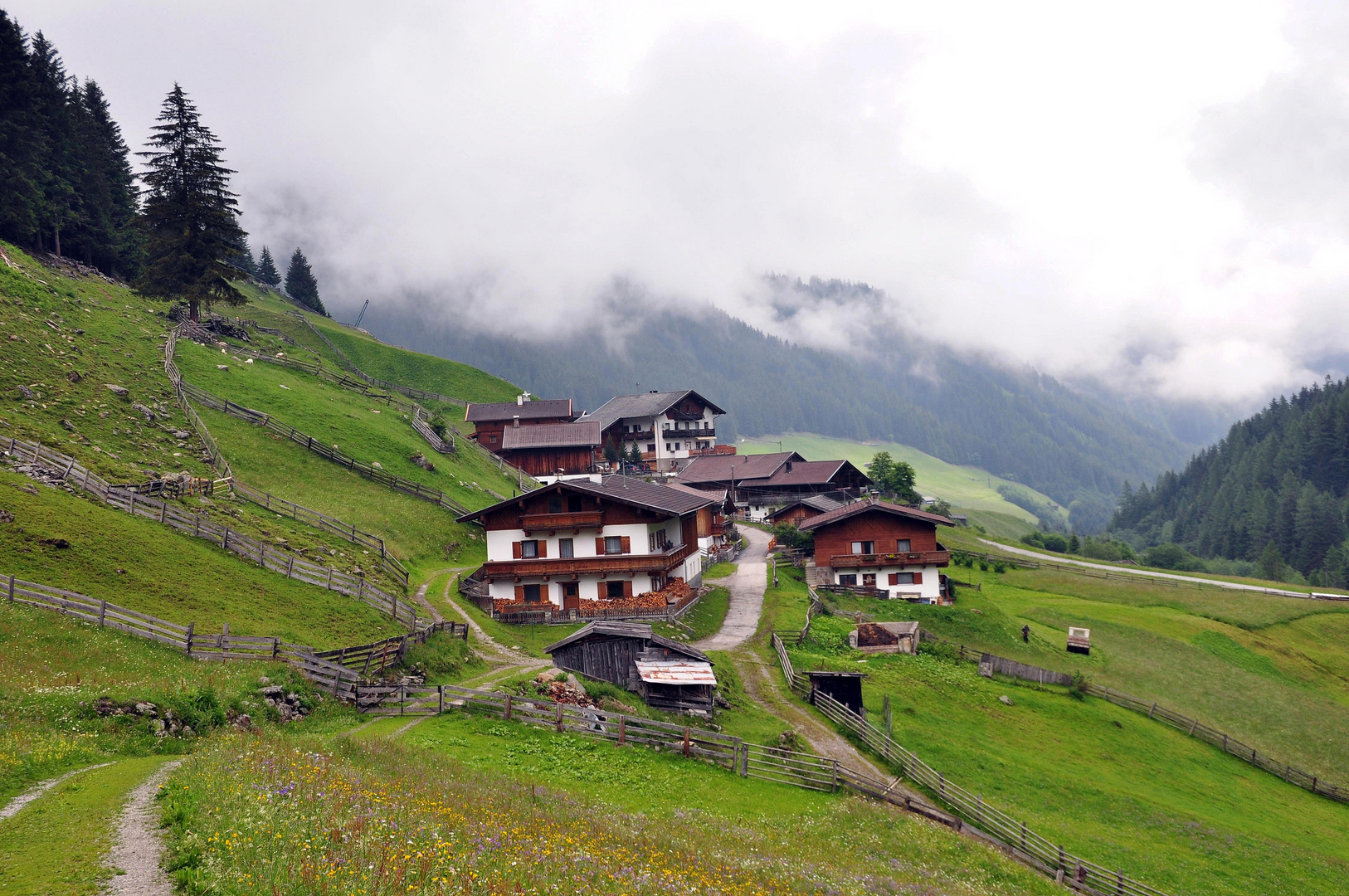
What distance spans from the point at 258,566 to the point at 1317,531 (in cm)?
17743

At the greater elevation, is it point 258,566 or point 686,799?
point 258,566

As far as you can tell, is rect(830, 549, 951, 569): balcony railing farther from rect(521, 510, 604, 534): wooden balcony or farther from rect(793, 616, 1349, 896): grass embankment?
rect(521, 510, 604, 534): wooden balcony

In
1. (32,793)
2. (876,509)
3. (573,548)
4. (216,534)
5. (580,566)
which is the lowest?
(32,793)

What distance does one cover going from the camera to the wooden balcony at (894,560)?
6369cm

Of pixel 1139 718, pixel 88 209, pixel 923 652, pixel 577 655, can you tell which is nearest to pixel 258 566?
pixel 577 655

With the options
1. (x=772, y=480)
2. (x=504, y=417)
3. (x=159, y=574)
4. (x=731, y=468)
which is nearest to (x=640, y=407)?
(x=731, y=468)

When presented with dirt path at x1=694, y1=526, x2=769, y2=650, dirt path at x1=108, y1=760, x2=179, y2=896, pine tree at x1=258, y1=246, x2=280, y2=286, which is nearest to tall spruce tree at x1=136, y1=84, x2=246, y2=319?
dirt path at x1=694, y1=526, x2=769, y2=650

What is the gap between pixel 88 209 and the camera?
88625mm

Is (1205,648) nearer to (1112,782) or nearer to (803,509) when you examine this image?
(1112,782)

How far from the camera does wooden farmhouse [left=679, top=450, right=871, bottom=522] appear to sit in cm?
10900

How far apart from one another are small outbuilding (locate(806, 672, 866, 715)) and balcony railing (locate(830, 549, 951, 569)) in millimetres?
28688

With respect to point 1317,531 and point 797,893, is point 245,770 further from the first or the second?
point 1317,531

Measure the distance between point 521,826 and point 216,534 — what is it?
97.4 feet

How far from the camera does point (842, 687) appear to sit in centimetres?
3609
